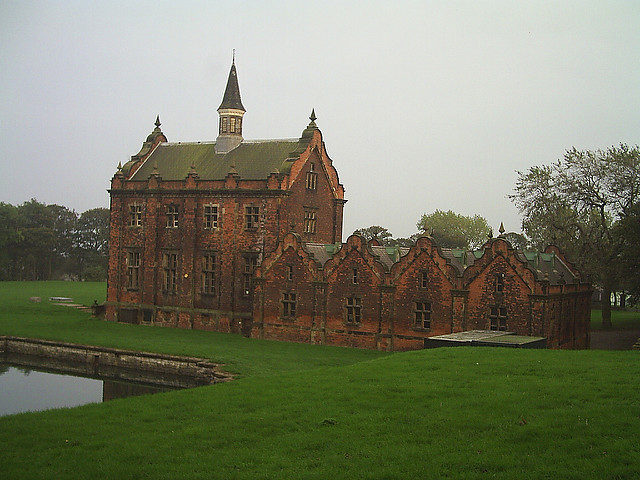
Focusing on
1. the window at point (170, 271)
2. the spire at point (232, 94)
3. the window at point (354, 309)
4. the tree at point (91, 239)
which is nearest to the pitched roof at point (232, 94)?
the spire at point (232, 94)

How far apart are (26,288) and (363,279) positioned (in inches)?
2565

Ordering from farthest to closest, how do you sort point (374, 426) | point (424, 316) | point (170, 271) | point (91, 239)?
point (91, 239) < point (170, 271) < point (424, 316) < point (374, 426)

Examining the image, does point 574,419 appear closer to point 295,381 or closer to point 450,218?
point 295,381

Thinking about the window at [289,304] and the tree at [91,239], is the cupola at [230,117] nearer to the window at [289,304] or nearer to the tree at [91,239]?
the window at [289,304]

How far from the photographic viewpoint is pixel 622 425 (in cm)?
1695

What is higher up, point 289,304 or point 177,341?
point 289,304

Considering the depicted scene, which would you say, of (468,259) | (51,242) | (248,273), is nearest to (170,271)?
(248,273)

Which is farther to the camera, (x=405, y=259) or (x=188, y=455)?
(x=405, y=259)

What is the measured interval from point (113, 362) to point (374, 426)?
25.2m

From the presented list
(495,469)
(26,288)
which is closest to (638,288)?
(495,469)

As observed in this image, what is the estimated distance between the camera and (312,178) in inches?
2131

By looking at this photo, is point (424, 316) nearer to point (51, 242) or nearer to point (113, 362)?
point (113, 362)

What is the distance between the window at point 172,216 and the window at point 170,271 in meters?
2.21

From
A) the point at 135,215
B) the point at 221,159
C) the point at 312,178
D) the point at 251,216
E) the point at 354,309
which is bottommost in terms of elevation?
the point at 354,309
